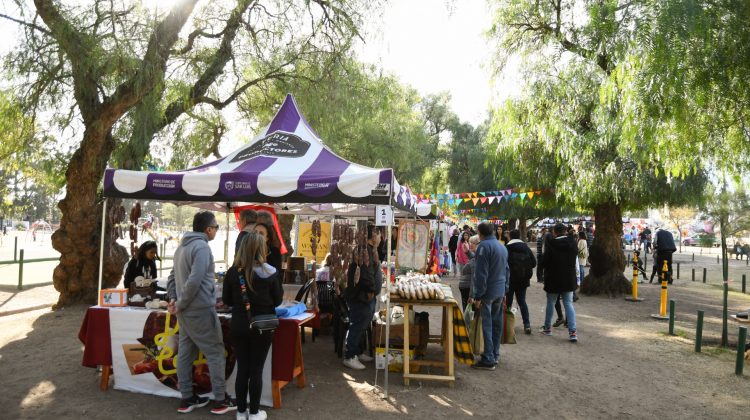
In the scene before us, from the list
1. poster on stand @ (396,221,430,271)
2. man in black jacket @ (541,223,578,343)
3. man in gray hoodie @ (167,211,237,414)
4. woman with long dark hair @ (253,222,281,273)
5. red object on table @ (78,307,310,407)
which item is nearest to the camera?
man in gray hoodie @ (167,211,237,414)

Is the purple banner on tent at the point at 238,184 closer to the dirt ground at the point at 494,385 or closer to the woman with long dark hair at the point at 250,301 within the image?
the woman with long dark hair at the point at 250,301

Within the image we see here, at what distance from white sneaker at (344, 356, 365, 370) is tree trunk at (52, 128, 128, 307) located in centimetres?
599

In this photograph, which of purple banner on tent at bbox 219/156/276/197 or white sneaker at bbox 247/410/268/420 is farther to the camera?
purple banner on tent at bbox 219/156/276/197

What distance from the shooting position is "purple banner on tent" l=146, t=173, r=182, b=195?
5.59 meters

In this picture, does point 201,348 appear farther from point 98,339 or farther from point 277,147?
point 277,147

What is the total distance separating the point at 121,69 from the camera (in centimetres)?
852

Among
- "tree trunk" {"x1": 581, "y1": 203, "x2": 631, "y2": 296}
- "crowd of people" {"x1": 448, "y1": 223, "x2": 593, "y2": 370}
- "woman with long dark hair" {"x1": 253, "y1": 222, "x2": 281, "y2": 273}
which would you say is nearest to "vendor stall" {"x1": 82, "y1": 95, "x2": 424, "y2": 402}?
"woman with long dark hair" {"x1": 253, "y1": 222, "x2": 281, "y2": 273}

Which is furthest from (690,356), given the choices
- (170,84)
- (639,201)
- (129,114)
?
(129,114)

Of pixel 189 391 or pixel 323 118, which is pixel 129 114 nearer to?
pixel 323 118

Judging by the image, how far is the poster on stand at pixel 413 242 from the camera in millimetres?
9500

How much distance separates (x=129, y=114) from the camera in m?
10.4

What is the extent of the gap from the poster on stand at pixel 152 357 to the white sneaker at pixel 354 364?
60.8 inches

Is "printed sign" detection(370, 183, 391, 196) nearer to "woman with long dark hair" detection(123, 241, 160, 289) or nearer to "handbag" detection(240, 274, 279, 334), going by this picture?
"handbag" detection(240, 274, 279, 334)

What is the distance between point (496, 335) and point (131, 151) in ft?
28.0
